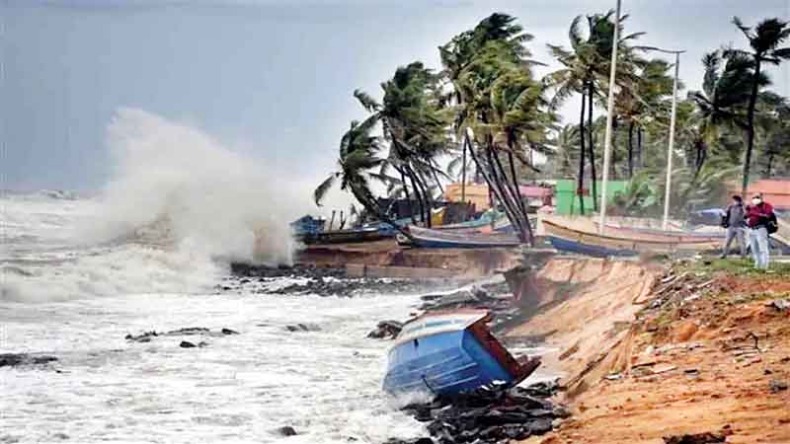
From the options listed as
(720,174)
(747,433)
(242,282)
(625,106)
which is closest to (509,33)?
(625,106)

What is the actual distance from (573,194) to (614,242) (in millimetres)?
366

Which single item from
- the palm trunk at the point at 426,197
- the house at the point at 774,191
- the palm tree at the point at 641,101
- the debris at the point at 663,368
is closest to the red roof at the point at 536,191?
the palm tree at the point at 641,101

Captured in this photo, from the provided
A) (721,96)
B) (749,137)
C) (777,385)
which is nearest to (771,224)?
(749,137)

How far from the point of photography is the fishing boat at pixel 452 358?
13.9ft

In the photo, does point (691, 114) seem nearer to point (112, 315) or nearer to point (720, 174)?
point (720, 174)

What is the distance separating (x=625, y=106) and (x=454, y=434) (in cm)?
285

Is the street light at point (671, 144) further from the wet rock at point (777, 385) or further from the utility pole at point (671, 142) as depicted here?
the wet rock at point (777, 385)

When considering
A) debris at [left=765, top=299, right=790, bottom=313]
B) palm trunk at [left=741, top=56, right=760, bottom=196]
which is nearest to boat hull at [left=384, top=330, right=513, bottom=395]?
debris at [left=765, top=299, right=790, bottom=313]

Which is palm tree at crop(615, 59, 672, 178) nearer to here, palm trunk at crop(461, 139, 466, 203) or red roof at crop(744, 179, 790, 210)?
red roof at crop(744, 179, 790, 210)

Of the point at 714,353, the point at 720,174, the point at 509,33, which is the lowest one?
the point at 714,353

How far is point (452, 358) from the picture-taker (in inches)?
167

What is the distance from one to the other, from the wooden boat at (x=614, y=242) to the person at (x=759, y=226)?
52 cm

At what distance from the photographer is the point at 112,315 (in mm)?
4973

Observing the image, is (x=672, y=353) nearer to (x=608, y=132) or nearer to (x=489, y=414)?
(x=489, y=414)
